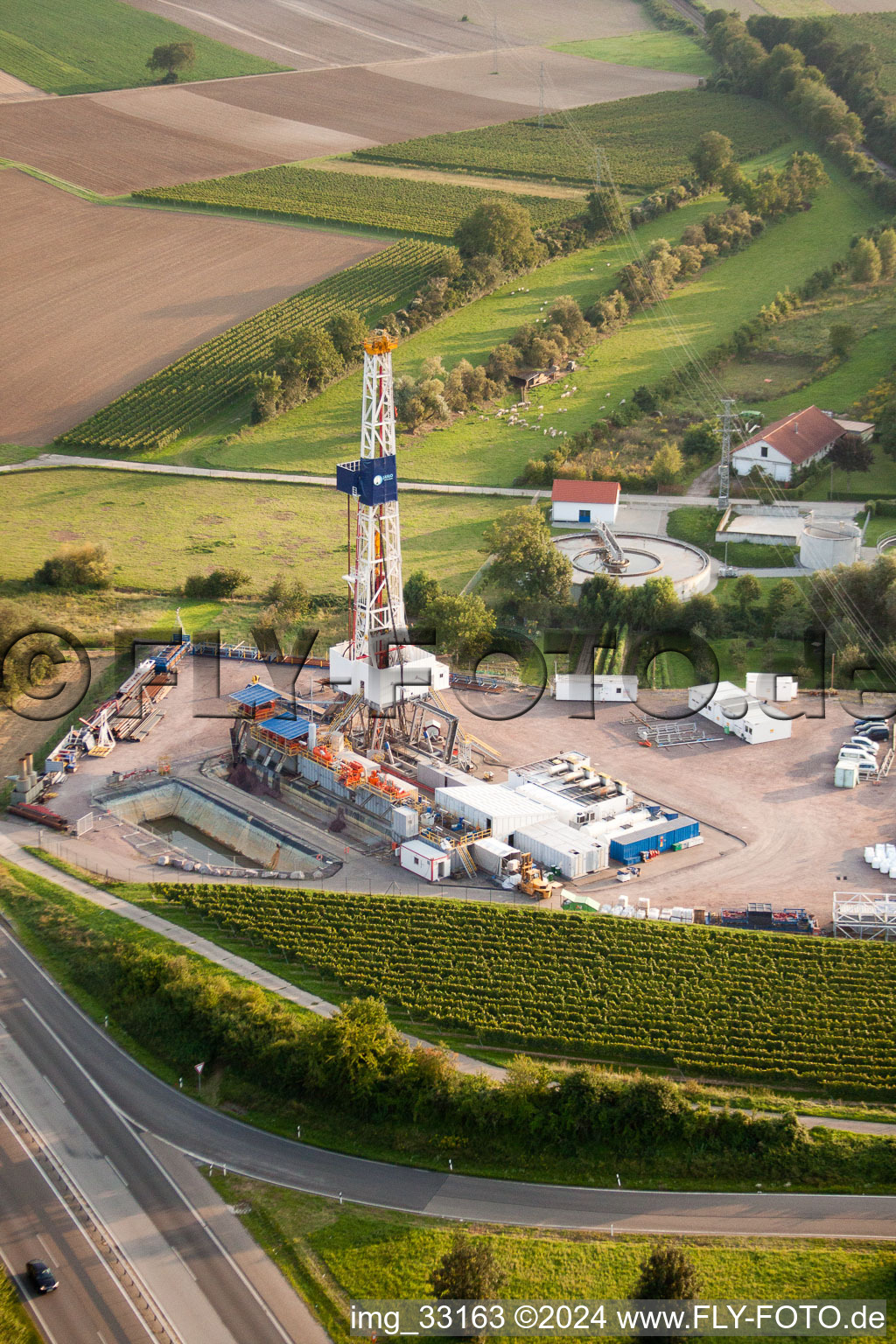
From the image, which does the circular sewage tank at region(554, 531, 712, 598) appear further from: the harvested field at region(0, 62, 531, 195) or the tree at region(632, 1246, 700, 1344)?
the harvested field at region(0, 62, 531, 195)

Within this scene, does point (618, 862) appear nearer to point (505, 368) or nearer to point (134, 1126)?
point (134, 1126)

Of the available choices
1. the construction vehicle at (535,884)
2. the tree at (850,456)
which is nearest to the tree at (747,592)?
the tree at (850,456)

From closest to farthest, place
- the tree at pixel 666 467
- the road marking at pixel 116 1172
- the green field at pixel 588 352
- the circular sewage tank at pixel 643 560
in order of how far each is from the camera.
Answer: the road marking at pixel 116 1172 → the circular sewage tank at pixel 643 560 → the tree at pixel 666 467 → the green field at pixel 588 352

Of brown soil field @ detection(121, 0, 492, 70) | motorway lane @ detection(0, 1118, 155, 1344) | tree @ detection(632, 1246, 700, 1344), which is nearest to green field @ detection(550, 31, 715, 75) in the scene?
brown soil field @ detection(121, 0, 492, 70)

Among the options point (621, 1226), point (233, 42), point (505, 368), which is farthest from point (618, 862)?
point (233, 42)

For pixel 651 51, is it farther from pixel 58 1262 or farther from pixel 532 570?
pixel 58 1262

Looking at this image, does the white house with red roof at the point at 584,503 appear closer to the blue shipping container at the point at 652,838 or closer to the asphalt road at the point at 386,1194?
the blue shipping container at the point at 652,838
